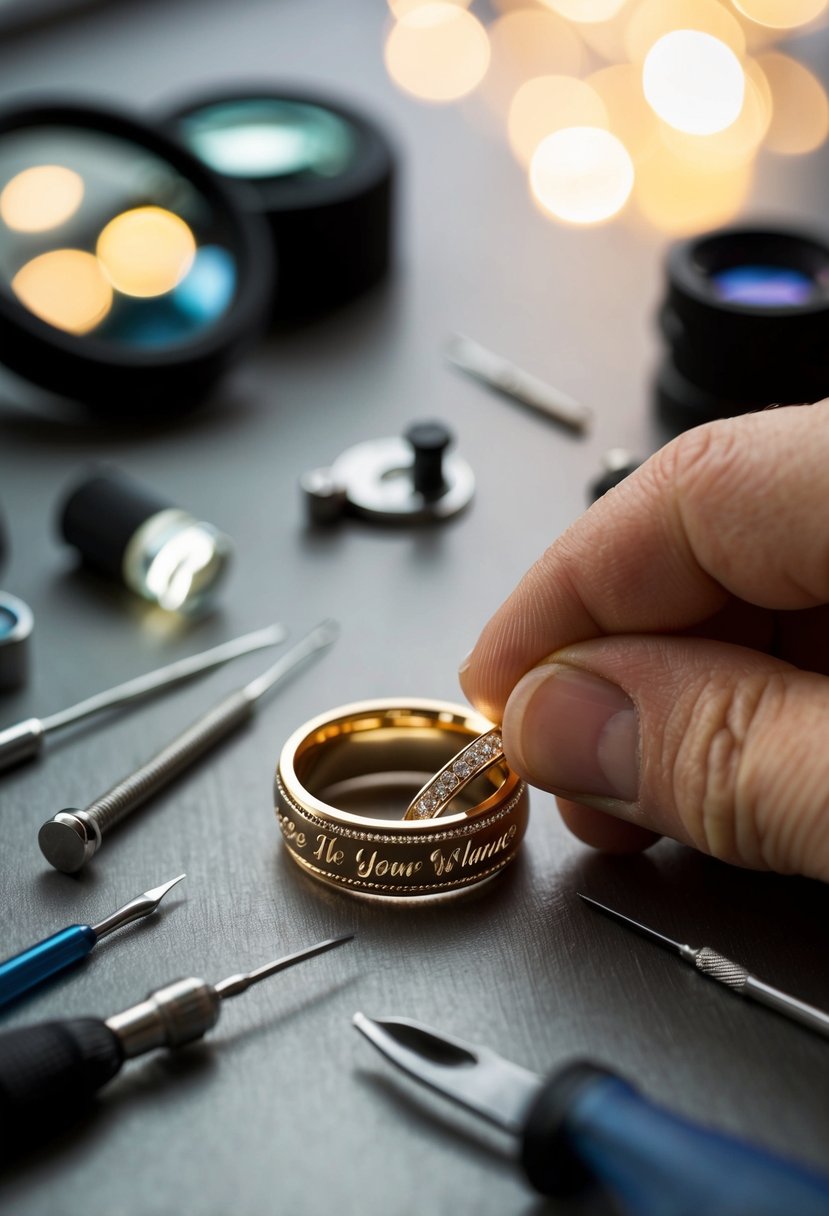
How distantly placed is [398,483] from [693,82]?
115 centimetres

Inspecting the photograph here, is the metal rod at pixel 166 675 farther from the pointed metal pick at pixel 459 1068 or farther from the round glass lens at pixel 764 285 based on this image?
the round glass lens at pixel 764 285

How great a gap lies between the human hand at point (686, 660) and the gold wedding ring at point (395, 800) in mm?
36

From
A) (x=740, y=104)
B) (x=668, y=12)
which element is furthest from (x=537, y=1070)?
(x=668, y=12)

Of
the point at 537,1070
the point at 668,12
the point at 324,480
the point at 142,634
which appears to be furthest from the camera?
the point at 668,12

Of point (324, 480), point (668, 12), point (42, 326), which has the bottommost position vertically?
point (324, 480)

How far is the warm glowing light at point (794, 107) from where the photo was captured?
196cm

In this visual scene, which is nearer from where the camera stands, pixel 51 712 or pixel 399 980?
pixel 399 980

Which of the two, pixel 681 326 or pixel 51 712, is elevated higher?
pixel 681 326

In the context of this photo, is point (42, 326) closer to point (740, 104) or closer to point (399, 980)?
point (399, 980)

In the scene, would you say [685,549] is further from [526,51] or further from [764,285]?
[526,51]

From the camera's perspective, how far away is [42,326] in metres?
1.23

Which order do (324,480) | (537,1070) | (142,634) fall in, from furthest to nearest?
(324,480) < (142,634) < (537,1070)

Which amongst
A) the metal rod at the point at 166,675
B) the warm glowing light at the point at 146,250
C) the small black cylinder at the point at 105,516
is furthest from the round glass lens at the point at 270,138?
the metal rod at the point at 166,675

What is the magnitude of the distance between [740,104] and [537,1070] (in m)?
1.71
